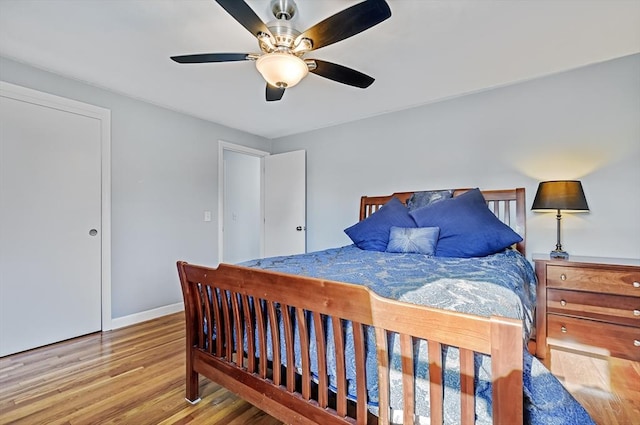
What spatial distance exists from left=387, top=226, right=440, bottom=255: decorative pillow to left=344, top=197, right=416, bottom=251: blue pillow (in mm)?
120

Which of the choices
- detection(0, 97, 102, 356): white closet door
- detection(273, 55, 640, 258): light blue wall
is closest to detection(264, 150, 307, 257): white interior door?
detection(273, 55, 640, 258): light blue wall

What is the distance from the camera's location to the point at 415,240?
250cm

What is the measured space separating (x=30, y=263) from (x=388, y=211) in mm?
3106

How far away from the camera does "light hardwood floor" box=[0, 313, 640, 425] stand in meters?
1.59

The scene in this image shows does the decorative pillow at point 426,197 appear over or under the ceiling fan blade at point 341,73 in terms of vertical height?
under

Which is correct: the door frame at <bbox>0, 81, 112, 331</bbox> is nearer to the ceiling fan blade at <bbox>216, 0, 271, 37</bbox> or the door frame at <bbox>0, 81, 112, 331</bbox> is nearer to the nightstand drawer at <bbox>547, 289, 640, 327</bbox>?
the ceiling fan blade at <bbox>216, 0, 271, 37</bbox>

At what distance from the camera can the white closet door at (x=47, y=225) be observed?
2332mm

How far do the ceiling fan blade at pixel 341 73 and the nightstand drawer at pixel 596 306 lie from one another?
2.08 metres

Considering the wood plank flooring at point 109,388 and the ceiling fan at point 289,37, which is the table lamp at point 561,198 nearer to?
the ceiling fan at point 289,37

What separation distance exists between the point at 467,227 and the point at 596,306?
986mm

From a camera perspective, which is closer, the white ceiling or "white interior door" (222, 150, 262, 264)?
the white ceiling

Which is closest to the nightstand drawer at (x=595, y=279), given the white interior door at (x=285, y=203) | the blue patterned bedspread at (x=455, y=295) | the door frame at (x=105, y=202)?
the blue patterned bedspread at (x=455, y=295)

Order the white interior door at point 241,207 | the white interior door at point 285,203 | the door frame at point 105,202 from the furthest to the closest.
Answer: the white interior door at point 241,207 < the white interior door at point 285,203 < the door frame at point 105,202

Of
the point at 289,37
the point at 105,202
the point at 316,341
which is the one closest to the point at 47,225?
the point at 105,202
